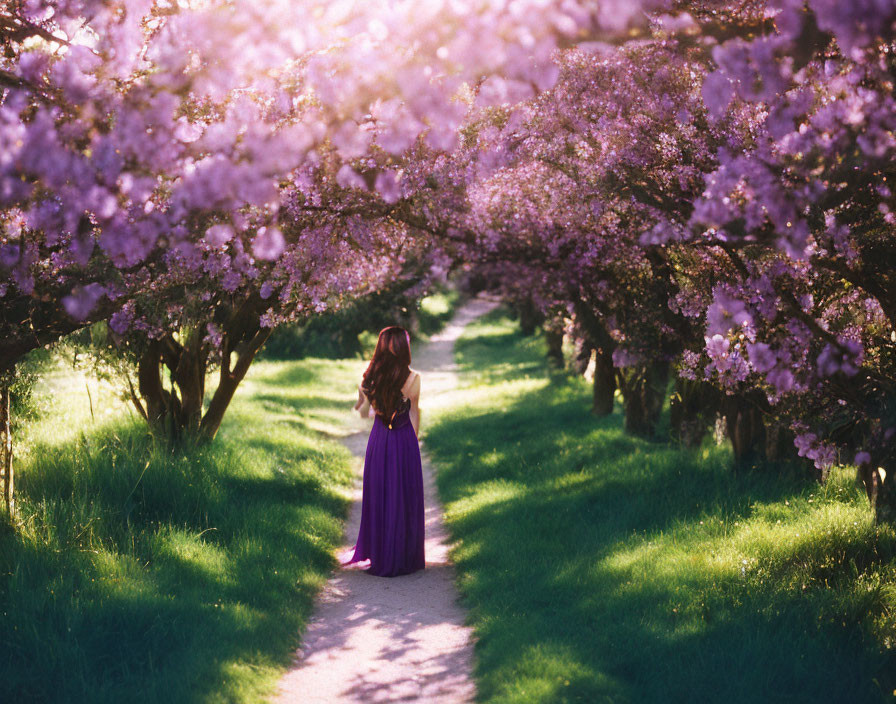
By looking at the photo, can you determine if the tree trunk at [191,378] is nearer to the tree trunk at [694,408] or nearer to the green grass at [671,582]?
the green grass at [671,582]

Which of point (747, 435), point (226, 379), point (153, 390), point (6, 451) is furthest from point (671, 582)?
point (153, 390)

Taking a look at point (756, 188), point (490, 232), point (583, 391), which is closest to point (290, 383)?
point (583, 391)

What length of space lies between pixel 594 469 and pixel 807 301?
17.7 ft

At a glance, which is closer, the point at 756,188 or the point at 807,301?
the point at 756,188

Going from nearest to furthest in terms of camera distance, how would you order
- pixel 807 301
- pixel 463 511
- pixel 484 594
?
pixel 807 301, pixel 484 594, pixel 463 511

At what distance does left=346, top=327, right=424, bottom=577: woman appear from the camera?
8.69 m

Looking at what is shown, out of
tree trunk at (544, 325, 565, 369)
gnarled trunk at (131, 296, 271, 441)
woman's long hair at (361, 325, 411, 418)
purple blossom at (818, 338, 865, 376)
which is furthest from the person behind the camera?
tree trunk at (544, 325, 565, 369)

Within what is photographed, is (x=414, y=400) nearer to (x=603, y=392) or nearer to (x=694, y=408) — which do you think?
(x=694, y=408)

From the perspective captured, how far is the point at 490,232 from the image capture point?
36.5ft

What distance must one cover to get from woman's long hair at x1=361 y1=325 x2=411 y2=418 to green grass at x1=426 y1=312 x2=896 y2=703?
1869 millimetres

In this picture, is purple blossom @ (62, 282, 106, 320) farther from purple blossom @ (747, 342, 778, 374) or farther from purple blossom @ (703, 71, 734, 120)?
purple blossom @ (747, 342, 778, 374)

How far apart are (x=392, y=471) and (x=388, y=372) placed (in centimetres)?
109

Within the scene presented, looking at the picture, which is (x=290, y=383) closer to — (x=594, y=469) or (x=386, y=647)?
(x=594, y=469)

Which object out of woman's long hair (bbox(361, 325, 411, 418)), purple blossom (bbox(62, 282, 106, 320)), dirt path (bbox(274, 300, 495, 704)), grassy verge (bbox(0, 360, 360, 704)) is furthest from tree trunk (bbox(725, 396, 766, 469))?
purple blossom (bbox(62, 282, 106, 320))
